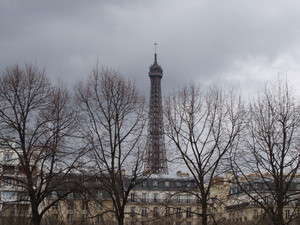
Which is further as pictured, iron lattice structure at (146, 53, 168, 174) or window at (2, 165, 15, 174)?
iron lattice structure at (146, 53, 168, 174)

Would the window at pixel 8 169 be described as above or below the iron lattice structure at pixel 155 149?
below

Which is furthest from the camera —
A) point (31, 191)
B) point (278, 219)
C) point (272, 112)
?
point (272, 112)

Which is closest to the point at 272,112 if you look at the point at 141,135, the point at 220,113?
the point at 220,113

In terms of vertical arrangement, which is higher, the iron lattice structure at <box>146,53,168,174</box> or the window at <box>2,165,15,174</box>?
the iron lattice structure at <box>146,53,168,174</box>

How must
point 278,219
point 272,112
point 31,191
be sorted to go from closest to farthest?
point 31,191 → point 278,219 → point 272,112

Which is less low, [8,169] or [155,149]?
[155,149]

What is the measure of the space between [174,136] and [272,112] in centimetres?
499

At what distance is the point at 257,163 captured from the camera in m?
21.6

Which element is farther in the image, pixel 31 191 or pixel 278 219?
pixel 278 219

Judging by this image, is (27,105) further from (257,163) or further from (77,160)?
(257,163)

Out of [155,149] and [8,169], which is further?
[155,149]

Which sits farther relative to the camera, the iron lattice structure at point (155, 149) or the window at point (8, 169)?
the iron lattice structure at point (155, 149)

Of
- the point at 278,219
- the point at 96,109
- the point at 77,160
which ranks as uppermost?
the point at 96,109

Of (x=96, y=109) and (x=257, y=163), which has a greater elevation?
(x=96, y=109)
